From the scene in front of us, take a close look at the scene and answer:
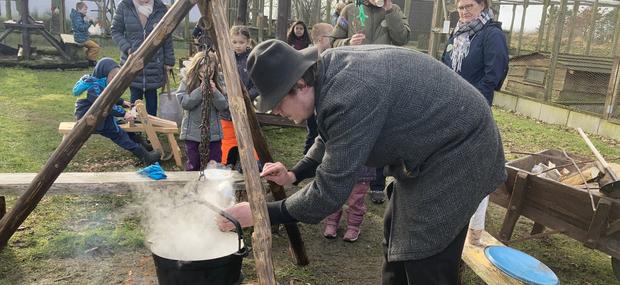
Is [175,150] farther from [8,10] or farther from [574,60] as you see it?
[8,10]

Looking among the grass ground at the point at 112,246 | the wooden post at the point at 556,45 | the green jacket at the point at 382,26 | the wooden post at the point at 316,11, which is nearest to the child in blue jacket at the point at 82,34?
the wooden post at the point at 316,11

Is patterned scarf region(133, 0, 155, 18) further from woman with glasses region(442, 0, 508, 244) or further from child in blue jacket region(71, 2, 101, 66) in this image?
child in blue jacket region(71, 2, 101, 66)

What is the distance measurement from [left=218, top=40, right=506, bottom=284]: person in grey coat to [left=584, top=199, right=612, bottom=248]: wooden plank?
1.47 metres

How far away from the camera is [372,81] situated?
166 centimetres

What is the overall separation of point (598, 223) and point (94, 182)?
355 cm

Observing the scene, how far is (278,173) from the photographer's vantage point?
7.86ft

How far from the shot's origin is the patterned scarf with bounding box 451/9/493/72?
371 cm

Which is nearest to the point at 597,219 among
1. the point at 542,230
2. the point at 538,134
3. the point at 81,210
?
the point at 542,230

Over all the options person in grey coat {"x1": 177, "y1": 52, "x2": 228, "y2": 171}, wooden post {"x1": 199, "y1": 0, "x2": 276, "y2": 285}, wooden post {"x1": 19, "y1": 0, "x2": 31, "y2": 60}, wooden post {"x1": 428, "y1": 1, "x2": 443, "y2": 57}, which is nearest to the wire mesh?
wooden post {"x1": 428, "y1": 1, "x2": 443, "y2": 57}

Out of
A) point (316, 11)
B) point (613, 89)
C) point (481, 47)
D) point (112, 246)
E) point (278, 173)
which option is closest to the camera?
point (278, 173)

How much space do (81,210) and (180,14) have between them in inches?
97.5

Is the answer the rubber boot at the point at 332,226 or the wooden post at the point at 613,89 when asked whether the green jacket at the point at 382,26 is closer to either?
the rubber boot at the point at 332,226

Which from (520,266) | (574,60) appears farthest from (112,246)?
(574,60)

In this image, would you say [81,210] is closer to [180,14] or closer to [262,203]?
[180,14]
